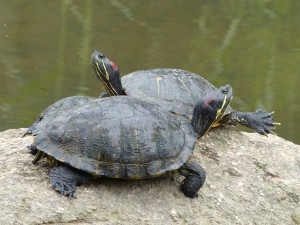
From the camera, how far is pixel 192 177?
4023mm

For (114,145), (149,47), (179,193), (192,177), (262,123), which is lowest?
(149,47)

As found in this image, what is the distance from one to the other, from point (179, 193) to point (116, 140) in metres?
0.52

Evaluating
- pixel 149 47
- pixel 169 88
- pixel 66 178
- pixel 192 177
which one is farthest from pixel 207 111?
pixel 149 47

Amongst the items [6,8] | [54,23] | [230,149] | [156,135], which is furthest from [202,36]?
[156,135]

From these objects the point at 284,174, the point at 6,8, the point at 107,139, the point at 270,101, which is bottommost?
the point at 6,8

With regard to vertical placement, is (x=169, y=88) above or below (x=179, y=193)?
above

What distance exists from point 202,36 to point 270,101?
2516mm

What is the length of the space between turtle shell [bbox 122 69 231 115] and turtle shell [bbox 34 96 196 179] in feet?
2.14

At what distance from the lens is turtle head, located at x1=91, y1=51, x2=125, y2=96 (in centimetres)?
491

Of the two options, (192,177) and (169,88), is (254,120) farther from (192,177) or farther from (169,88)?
(192,177)

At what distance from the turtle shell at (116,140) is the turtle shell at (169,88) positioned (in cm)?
65

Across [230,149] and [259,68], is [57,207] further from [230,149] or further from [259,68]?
[259,68]

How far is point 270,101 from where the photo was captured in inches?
332

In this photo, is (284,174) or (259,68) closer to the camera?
(284,174)
